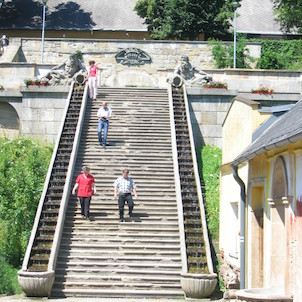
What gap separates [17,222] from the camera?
20.7m

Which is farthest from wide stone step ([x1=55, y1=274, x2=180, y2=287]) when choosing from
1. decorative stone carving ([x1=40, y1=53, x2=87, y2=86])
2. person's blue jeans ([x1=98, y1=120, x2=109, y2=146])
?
decorative stone carving ([x1=40, y1=53, x2=87, y2=86])

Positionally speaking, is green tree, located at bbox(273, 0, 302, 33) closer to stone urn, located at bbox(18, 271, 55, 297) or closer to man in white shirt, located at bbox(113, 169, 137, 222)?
man in white shirt, located at bbox(113, 169, 137, 222)

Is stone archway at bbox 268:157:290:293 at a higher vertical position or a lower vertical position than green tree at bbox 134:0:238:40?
lower

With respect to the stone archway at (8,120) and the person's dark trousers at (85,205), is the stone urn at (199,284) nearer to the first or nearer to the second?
the person's dark trousers at (85,205)

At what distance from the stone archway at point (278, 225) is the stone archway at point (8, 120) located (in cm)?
1689

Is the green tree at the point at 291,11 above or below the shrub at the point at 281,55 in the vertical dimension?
above

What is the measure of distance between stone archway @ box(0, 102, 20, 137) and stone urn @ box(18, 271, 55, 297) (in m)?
13.4

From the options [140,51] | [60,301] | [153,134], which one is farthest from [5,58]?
[60,301]

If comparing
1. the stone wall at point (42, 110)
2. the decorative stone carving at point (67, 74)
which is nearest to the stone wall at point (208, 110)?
the decorative stone carving at point (67, 74)

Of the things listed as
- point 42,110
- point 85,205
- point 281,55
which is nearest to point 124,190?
point 85,205

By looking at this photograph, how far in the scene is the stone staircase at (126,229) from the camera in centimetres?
1722

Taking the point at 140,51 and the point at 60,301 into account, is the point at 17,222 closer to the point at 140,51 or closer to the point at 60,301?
the point at 60,301

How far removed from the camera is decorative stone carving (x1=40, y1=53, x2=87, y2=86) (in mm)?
28609

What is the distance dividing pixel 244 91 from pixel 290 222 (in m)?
17.6
